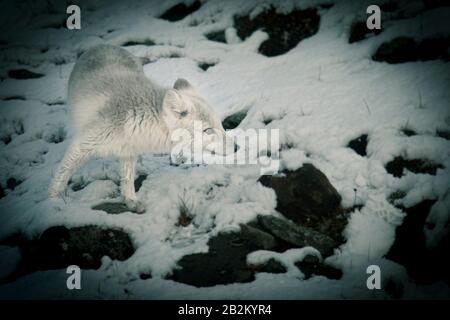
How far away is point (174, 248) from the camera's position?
370 centimetres

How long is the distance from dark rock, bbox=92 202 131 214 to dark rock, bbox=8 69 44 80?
5.52 meters

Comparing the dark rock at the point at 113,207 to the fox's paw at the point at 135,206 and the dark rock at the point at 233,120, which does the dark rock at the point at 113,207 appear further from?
the dark rock at the point at 233,120

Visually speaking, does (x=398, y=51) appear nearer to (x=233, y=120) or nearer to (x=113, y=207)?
(x=233, y=120)

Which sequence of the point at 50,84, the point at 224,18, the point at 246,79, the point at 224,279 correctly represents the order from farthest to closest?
the point at 224,18 < the point at 50,84 < the point at 246,79 < the point at 224,279

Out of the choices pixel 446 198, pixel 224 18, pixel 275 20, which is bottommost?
pixel 446 198

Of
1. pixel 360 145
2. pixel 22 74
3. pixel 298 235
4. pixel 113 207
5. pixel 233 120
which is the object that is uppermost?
pixel 22 74

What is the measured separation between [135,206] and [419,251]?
343 cm

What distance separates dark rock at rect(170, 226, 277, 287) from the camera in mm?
3311

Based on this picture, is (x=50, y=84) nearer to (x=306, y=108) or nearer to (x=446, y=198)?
(x=306, y=108)

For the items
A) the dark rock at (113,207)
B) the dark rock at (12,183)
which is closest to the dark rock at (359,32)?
the dark rock at (113,207)

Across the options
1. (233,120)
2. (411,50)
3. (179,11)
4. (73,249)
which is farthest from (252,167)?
(179,11)

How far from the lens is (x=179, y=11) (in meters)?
9.79
